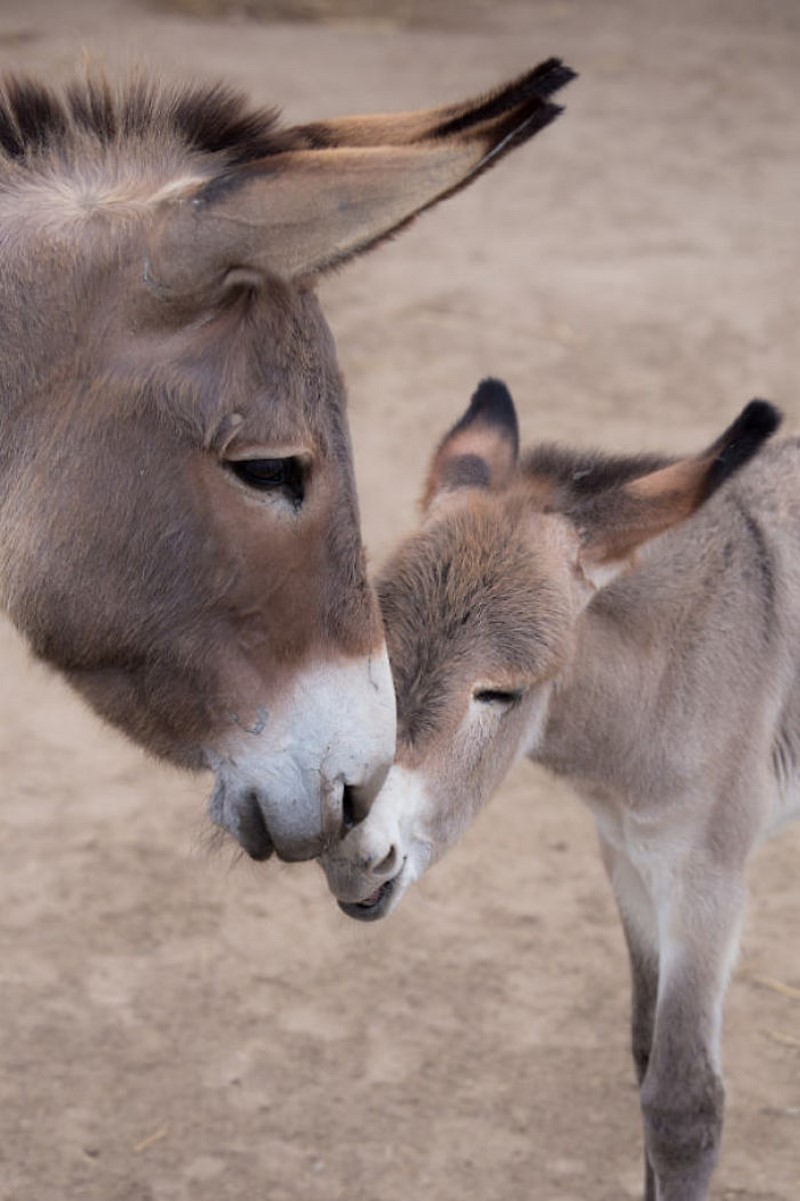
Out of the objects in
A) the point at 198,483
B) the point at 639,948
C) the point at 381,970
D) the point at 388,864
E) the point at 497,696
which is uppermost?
the point at 198,483

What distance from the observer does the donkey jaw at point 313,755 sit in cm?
272

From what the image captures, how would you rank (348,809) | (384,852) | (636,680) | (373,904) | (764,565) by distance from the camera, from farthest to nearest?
(764,565)
(636,680)
(373,904)
(384,852)
(348,809)

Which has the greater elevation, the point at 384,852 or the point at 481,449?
the point at 481,449

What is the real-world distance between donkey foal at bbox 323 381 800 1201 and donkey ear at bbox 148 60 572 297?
1211mm

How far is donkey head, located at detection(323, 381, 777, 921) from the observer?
3451mm

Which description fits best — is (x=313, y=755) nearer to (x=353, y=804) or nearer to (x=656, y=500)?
(x=353, y=804)

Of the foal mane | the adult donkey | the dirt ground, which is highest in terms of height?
the foal mane

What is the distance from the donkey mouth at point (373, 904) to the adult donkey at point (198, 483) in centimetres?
64

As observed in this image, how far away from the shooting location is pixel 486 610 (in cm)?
362

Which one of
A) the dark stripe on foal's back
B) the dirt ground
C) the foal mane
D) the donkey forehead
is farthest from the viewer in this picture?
the dirt ground

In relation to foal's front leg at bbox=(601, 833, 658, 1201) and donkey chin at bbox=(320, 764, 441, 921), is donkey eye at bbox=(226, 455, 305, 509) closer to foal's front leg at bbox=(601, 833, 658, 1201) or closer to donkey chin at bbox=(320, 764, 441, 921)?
donkey chin at bbox=(320, 764, 441, 921)

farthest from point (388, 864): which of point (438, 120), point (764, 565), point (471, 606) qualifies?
point (438, 120)

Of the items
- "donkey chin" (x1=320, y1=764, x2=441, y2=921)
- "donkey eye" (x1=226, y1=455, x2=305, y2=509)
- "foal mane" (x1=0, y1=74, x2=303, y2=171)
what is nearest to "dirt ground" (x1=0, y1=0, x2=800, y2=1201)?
"foal mane" (x1=0, y1=74, x2=303, y2=171)

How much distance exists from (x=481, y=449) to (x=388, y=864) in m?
1.18
